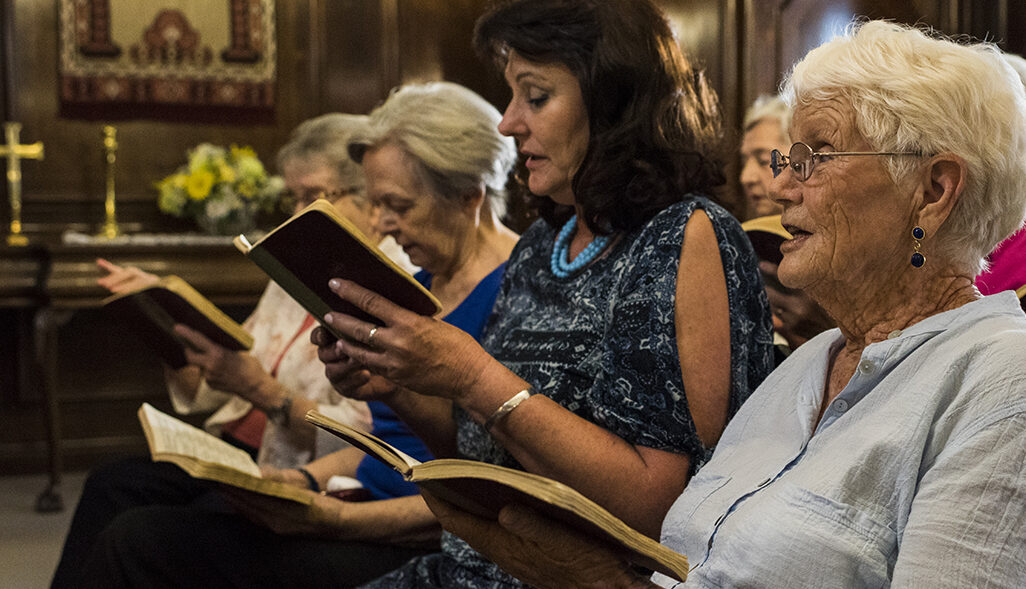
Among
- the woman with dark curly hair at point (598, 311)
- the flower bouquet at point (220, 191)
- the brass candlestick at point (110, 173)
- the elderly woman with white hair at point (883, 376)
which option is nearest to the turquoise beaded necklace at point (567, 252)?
the woman with dark curly hair at point (598, 311)

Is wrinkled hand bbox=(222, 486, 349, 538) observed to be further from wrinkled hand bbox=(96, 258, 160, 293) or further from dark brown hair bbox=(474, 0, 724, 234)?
wrinkled hand bbox=(96, 258, 160, 293)

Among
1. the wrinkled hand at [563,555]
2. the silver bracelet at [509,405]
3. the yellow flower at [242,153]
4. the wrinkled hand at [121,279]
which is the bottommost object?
the wrinkled hand at [121,279]

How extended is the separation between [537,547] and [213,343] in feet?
5.05

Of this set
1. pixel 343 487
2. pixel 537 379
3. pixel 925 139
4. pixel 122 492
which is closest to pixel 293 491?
pixel 343 487

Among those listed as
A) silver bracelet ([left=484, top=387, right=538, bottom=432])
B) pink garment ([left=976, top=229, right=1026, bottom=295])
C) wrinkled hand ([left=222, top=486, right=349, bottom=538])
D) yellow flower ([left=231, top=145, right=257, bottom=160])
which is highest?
pink garment ([left=976, top=229, right=1026, bottom=295])

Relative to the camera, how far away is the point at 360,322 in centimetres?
150

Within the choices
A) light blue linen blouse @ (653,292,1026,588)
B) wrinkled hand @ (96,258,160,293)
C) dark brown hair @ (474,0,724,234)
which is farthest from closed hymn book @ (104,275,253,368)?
light blue linen blouse @ (653,292,1026,588)

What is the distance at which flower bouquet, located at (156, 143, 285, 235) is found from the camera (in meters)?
4.89

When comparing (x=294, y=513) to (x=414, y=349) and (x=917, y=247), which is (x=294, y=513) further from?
(x=917, y=247)

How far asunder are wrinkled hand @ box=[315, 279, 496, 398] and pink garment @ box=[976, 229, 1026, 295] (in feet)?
2.87

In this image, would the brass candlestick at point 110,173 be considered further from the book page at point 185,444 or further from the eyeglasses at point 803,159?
the eyeglasses at point 803,159

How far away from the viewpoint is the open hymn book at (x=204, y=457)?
1.65 metres

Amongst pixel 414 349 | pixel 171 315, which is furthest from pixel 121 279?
pixel 414 349

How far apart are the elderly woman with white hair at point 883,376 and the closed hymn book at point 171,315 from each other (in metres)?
1.25
